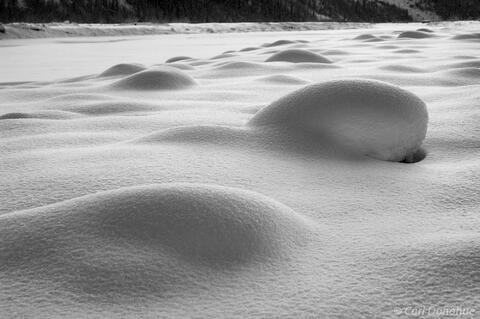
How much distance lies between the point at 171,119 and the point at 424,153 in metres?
0.77

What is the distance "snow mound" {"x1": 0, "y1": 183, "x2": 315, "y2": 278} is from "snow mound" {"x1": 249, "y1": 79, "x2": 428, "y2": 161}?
1.49 feet

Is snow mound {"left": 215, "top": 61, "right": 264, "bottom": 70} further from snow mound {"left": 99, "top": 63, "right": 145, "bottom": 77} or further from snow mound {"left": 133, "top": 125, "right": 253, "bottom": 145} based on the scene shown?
snow mound {"left": 133, "top": 125, "right": 253, "bottom": 145}

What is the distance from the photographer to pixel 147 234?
0.72 metres

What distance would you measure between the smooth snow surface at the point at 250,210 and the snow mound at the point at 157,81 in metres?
0.74

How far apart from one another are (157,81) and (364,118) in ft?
4.89

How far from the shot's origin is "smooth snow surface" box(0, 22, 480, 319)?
0.62 m

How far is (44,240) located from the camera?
2.34 ft

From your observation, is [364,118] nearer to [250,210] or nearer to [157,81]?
[250,210]

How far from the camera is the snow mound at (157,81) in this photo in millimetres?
2471

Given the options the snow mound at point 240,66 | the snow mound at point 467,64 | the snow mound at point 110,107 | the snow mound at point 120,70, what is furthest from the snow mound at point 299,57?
the snow mound at point 110,107

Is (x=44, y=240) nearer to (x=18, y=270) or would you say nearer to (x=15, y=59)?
(x=18, y=270)

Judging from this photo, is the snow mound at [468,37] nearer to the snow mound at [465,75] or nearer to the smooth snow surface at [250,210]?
the snow mound at [465,75]

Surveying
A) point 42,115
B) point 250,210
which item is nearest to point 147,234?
point 250,210

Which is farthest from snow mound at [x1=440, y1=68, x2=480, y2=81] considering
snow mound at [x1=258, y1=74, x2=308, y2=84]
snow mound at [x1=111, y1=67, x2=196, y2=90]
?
snow mound at [x1=111, y1=67, x2=196, y2=90]
